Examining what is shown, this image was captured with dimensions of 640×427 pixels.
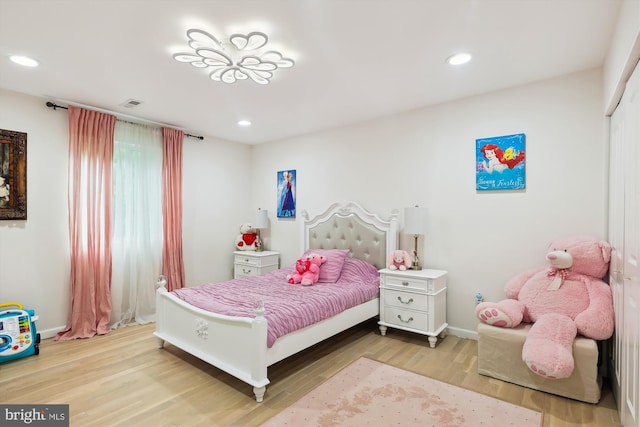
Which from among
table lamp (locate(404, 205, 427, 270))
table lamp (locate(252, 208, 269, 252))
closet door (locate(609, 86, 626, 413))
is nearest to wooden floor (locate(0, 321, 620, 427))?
closet door (locate(609, 86, 626, 413))

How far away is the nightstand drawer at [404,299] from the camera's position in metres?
3.26

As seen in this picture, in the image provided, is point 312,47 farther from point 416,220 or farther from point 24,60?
point 24,60

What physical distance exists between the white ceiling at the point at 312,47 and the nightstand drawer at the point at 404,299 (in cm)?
202

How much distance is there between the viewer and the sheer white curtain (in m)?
3.92

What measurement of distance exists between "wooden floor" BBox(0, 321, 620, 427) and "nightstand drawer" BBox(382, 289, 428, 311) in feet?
1.25

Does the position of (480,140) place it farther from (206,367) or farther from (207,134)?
(207,134)

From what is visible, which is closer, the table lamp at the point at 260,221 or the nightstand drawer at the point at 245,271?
the nightstand drawer at the point at 245,271

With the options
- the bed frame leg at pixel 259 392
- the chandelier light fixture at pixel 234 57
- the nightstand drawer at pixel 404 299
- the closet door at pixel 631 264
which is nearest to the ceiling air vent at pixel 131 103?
the chandelier light fixture at pixel 234 57

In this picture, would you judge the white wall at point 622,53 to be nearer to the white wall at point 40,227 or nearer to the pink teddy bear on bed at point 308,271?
the pink teddy bear on bed at point 308,271

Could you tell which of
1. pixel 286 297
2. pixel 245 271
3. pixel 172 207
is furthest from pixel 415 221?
pixel 172 207

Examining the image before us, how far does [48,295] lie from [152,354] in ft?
4.59

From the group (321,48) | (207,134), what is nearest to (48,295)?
(207,134)

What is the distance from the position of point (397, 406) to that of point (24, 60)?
149 inches

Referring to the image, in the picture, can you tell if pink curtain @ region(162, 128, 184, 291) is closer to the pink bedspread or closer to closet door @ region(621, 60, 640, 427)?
the pink bedspread
